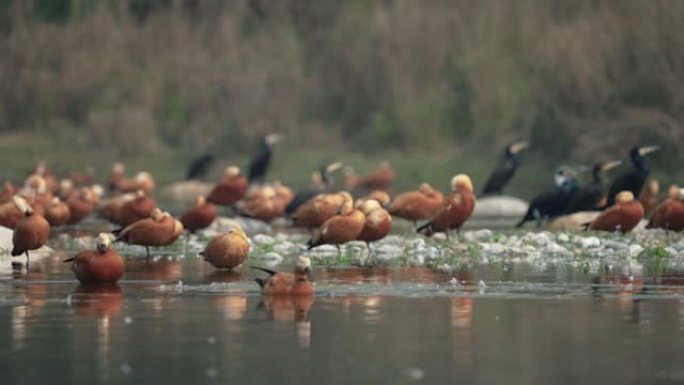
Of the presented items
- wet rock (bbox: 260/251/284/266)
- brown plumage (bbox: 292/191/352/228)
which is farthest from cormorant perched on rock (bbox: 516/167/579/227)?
wet rock (bbox: 260/251/284/266)

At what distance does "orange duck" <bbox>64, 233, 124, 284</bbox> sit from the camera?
1822cm

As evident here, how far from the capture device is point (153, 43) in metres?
48.5

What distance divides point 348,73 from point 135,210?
62.9 ft

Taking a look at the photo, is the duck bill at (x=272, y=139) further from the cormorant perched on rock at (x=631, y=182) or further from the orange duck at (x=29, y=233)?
the orange duck at (x=29, y=233)

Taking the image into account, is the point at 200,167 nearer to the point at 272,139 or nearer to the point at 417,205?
the point at 272,139

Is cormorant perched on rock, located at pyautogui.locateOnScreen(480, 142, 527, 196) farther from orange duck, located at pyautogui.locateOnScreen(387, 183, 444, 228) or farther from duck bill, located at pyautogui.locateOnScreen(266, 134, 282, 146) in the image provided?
orange duck, located at pyautogui.locateOnScreen(387, 183, 444, 228)

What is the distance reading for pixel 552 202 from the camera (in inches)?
1154

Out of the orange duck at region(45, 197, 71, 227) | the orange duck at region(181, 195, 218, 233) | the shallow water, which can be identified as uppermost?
the orange duck at region(45, 197, 71, 227)

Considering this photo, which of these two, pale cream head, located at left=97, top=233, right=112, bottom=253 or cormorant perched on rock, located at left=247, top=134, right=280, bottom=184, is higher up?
cormorant perched on rock, located at left=247, top=134, right=280, bottom=184

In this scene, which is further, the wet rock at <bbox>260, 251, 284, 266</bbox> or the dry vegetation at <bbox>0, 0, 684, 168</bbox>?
the dry vegetation at <bbox>0, 0, 684, 168</bbox>

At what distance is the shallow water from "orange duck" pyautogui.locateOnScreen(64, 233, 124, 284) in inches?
7.7

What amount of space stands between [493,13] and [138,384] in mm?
31451

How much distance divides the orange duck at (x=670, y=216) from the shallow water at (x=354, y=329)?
3817mm

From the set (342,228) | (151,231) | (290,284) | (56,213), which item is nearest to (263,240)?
(151,231)
